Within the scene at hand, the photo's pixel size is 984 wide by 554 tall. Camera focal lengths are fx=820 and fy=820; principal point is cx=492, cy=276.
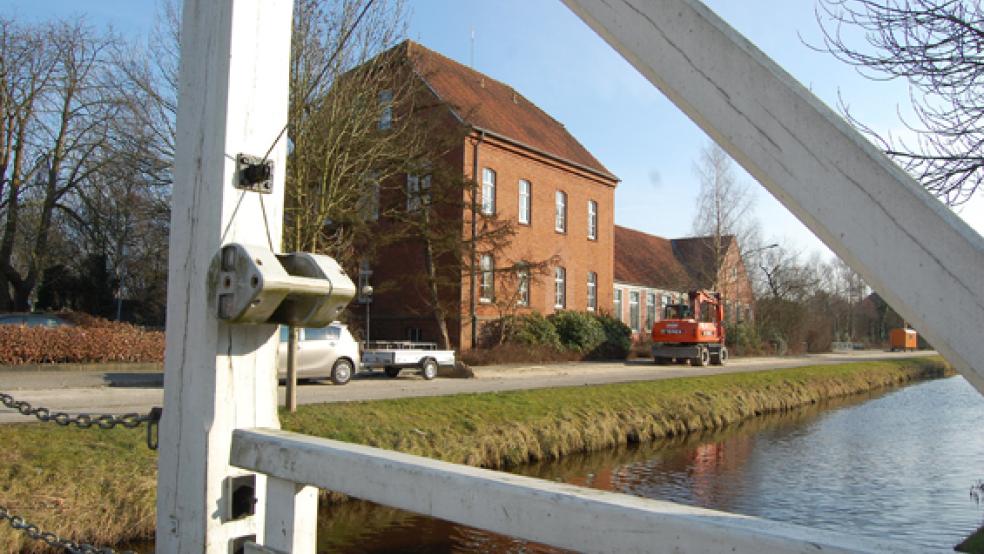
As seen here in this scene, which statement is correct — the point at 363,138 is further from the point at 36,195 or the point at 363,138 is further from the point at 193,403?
the point at 36,195

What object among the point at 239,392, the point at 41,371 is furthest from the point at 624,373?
the point at 239,392

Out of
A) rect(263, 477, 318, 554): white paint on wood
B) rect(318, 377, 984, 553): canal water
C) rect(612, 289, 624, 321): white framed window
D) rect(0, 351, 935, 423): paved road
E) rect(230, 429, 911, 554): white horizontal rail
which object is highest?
rect(612, 289, 624, 321): white framed window

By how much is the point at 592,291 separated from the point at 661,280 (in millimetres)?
9598

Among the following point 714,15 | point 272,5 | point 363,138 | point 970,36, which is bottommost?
point 714,15

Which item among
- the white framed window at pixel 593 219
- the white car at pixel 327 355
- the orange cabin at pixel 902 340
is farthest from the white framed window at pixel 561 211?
the orange cabin at pixel 902 340

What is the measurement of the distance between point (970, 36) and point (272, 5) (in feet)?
16.8

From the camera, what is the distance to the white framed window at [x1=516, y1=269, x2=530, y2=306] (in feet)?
94.5

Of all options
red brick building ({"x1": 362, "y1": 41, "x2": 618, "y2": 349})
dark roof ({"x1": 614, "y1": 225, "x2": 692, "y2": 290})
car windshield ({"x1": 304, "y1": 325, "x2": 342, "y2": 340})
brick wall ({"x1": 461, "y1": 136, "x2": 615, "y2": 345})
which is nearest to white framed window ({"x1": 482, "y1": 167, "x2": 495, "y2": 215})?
red brick building ({"x1": 362, "y1": 41, "x2": 618, "y2": 349})

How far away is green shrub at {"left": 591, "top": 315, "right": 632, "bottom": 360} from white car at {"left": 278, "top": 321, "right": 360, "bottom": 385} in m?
16.4

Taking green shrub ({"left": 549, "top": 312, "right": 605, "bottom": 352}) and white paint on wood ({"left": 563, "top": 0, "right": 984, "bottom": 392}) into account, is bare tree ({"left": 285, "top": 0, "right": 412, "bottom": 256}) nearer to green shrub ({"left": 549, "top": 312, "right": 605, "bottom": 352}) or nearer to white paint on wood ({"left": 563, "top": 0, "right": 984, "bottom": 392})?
white paint on wood ({"left": 563, "top": 0, "right": 984, "bottom": 392})

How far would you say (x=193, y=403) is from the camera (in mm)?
2174

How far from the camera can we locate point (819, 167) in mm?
1357

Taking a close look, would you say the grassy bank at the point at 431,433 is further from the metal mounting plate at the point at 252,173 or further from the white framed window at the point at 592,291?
the white framed window at the point at 592,291

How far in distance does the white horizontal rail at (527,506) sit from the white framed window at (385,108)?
14.6 m
